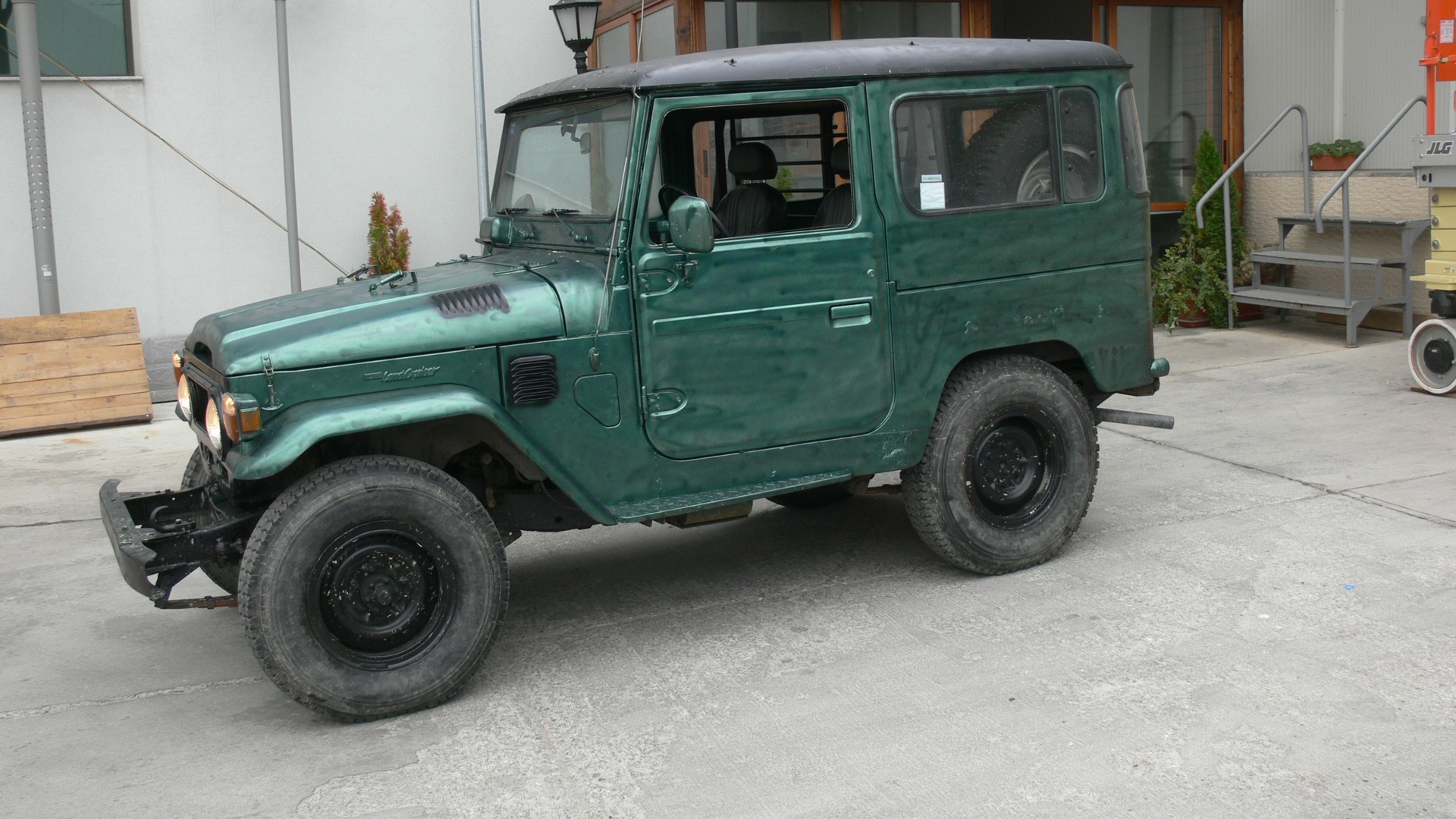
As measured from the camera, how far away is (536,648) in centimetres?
512

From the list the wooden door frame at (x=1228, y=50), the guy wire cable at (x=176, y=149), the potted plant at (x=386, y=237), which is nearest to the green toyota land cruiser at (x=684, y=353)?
the potted plant at (x=386, y=237)

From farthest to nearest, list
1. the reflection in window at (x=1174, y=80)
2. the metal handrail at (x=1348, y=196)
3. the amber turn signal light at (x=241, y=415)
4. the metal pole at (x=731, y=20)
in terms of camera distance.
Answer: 1. the reflection in window at (x=1174, y=80)
2. the metal handrail at (x=1348, y=196)
3. the metal pole at (x=731, y=20)
4. the amber turn signal light at (x=241, y=415)

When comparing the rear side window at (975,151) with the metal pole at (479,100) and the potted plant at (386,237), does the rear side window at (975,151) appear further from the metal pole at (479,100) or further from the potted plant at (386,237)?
the potted plant at (386,237)

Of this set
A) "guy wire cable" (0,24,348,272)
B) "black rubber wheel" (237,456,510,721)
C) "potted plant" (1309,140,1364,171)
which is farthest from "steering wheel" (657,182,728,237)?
"potted plant" (1309,140,1364,171)

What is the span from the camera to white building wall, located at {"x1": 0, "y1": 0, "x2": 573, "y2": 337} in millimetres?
10398

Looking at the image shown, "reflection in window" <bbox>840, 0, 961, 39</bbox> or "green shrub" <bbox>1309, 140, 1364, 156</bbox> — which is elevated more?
"reflection in window" <bbox>840, 0, 961, 39</bbox>

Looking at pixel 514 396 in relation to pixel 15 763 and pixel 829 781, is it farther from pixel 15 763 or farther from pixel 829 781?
pixel 15 763

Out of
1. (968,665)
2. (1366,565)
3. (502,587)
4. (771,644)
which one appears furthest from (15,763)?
(1366,565)

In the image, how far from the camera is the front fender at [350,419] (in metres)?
4.20

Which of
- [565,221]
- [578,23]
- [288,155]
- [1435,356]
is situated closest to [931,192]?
[565,221]

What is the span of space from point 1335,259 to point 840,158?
6719 millimetres

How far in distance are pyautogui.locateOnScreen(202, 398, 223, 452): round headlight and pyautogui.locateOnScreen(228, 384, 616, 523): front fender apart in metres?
0.14

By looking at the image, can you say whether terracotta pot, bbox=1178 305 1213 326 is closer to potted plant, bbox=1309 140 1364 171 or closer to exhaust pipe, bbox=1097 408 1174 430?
potted plant, bbox=1309 140 1364 171

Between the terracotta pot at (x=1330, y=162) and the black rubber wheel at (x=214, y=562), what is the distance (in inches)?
400
